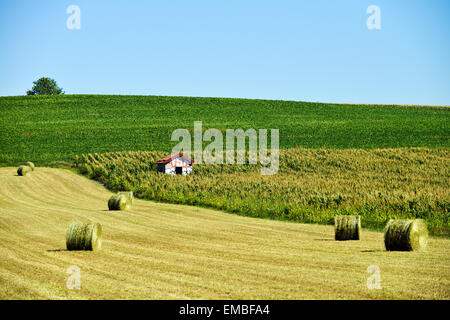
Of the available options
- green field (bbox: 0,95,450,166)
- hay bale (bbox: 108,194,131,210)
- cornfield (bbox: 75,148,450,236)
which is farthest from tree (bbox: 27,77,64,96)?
hay bale (bbox: 108,194,131,210)

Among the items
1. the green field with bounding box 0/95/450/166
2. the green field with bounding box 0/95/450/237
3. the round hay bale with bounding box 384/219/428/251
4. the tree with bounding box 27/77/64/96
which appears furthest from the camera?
the tree with bounding box 27/77/64/96

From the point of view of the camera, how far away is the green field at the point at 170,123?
65688mm

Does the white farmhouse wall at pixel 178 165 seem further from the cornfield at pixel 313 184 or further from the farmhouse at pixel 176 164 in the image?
the cornfield at pixel 313 184

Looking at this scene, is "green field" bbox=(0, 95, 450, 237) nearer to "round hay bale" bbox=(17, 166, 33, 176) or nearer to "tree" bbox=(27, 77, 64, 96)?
"round hay bale" bbox=(17, 166, 33, 176)

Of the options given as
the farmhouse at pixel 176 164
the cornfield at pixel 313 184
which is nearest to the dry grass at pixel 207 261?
the cornfield at pixel 313 184

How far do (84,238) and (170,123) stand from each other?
6411cm

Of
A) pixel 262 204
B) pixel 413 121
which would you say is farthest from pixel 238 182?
pixel 413 121

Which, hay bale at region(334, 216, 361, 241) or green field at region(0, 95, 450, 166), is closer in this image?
hay bale at region(334, 216, 361, 241)

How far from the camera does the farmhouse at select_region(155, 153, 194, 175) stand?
158 feet

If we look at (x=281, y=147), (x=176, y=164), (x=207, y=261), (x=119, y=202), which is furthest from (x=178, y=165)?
(x=207, y=261)

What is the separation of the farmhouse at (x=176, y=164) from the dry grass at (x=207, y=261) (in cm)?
1926

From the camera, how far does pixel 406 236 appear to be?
56.4 feet

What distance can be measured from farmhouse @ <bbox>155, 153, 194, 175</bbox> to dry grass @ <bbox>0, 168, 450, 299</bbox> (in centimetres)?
1926
